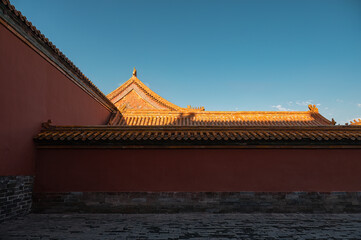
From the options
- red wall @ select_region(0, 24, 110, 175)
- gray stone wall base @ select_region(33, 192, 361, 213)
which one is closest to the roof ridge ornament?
gray stone wall base @ select_region(33, 192, 361, 213)

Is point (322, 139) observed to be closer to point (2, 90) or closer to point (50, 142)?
point (50, 142)

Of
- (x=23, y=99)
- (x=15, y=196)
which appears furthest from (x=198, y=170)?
(x=23, y=99)

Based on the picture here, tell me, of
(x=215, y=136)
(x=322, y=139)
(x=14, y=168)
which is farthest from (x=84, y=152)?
(x=322, y=139)

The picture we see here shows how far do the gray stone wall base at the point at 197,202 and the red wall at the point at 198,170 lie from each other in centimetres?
16

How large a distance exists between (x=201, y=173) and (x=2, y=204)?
467cm

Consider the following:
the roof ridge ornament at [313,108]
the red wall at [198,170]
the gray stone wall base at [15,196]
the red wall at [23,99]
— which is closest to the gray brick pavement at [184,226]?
the gray stone wall base at [15,196]

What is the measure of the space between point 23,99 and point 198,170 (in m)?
4.96

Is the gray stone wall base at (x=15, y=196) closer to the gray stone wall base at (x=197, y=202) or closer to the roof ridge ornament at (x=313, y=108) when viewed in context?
the gray stone wall base at (x=197, y=202)

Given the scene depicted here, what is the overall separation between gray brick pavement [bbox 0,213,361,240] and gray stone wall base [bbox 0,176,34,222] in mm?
211

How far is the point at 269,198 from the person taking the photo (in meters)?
5.75

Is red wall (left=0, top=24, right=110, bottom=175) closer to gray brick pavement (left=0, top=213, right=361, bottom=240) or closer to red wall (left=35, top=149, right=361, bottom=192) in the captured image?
red wall (left=35, top=149, right=361, bottom=192)

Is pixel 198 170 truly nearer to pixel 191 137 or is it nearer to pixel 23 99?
pixel 191 137

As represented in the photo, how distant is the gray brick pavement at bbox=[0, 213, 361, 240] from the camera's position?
157 inches

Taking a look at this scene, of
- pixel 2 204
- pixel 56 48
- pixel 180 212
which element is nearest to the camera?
pixel 2 204
